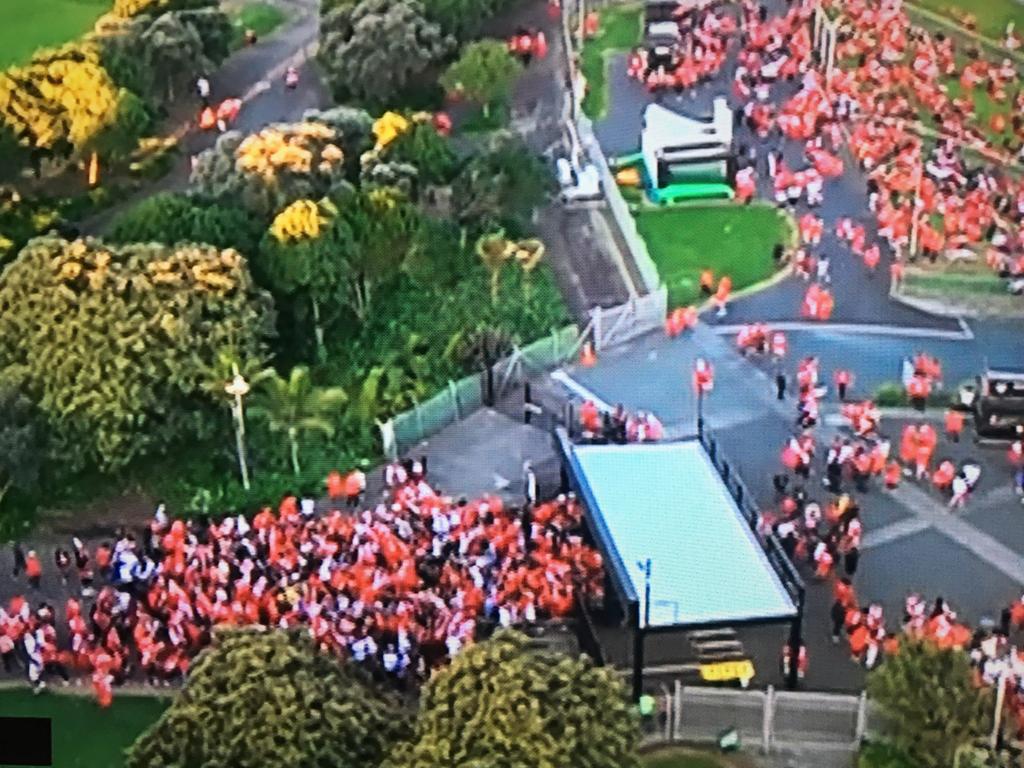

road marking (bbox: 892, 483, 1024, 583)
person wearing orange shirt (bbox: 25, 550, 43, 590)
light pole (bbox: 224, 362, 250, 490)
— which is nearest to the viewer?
person wearing orange shirt (bbox: 25, 550, 43, 590)

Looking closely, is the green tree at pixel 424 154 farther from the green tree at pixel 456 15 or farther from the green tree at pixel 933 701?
the green tree at pixel 933 701

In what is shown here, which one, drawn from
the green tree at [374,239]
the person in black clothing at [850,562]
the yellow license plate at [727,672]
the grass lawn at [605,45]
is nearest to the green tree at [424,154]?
the green tree at [374,239]

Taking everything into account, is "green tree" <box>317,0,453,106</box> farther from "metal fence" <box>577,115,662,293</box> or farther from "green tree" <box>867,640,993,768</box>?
"green tree" <box>867,640,993,768</box>

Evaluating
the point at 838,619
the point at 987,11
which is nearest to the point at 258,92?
the point at 987,11

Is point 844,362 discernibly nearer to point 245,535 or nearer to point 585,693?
point 245,535

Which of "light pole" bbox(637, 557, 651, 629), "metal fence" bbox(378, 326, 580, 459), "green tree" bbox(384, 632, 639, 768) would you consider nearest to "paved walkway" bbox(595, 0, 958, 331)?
"metal fence" bbox(378, 326, 580, 459)
